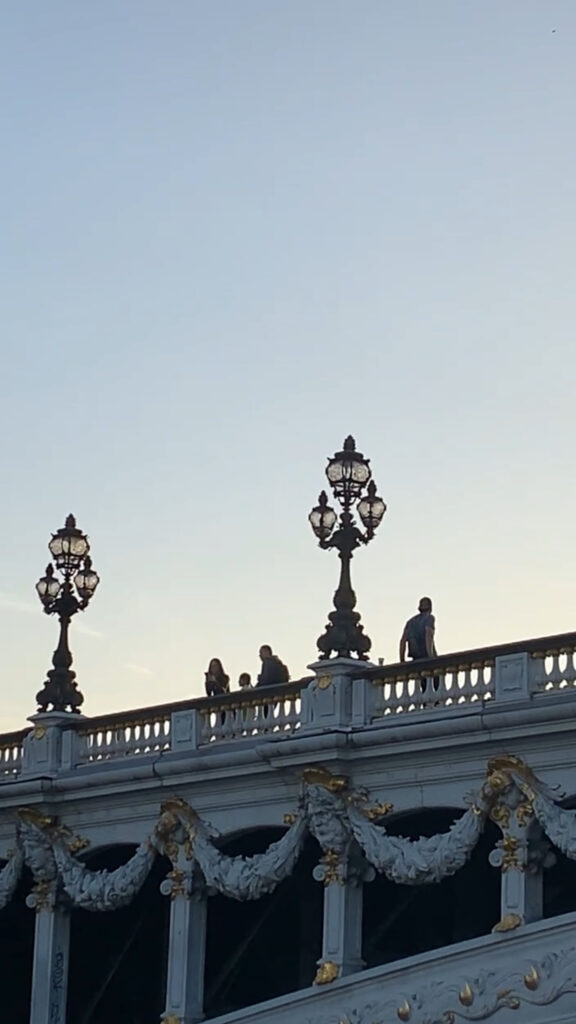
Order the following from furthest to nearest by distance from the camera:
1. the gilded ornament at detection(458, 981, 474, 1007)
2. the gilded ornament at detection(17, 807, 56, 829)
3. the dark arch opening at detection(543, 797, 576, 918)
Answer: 1. the gilded ornament at detection(17, 807, 56, 829)
2. the dark arch opening at detection(543, 797, 576, 918)
3. the gilded ornament at detection(458, 981, 474, 1007)

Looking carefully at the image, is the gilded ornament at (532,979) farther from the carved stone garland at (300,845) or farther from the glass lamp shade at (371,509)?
the glass lamp shade at (371,509)

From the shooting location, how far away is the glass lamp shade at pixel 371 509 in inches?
1581

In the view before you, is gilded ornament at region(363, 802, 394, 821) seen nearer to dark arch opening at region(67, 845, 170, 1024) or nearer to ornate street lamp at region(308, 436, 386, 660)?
ornate street lamp at region(308, 436, 386, 660)

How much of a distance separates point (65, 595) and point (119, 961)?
659cm

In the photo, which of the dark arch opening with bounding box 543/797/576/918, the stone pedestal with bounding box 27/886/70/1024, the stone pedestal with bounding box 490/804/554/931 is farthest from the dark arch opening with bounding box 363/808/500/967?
the stone pedestal with bounding box 27/886/70/1024

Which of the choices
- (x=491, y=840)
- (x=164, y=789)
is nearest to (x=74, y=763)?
(x=164, y=789)

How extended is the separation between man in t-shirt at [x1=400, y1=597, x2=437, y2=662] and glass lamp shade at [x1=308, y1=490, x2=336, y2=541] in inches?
76.2

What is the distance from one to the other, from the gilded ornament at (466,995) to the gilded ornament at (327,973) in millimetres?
2497

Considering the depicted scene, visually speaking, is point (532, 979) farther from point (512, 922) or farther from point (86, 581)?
point (86, 581)

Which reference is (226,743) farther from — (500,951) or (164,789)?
(500,951)

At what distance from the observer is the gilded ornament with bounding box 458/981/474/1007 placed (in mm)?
37781

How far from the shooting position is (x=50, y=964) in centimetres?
4472

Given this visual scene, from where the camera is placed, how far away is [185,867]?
4244 centimetres

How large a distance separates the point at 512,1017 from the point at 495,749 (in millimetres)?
3846
